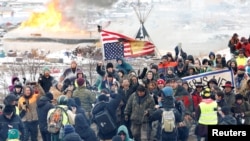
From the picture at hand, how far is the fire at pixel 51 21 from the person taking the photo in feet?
103

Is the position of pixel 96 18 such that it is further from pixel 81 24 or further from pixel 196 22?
pixel 196 22

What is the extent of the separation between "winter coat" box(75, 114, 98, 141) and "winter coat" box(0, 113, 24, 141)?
983mm

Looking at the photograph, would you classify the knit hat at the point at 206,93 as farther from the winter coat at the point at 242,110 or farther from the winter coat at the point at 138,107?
the winter coat at the point at 138,107

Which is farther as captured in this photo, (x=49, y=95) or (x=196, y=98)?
(x=196, y=98)

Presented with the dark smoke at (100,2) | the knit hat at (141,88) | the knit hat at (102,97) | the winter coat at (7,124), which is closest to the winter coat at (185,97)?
the knit hat at (141,88)

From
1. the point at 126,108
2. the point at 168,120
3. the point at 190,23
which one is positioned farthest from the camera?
the point at 190,23

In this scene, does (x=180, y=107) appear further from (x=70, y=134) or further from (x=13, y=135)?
(x=13, y=135)

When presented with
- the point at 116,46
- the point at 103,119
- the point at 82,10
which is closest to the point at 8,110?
the point at 103,119

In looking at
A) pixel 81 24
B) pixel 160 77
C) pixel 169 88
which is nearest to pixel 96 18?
pixel 81 24

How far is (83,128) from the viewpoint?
13031 mm

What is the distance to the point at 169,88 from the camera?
13602mm

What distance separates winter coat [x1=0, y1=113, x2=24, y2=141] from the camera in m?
13.3

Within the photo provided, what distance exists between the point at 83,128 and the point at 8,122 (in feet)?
4.06

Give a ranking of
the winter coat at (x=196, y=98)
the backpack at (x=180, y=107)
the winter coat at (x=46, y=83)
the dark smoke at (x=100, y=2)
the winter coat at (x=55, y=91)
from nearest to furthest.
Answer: the backpack at (x=180, y=107)
the winter coat at (x=196, y=98)
the winter coat at (x=55, y=91)
the winter coat at (x=46, y=83)
the dark smoke at (x=100, y=2)
